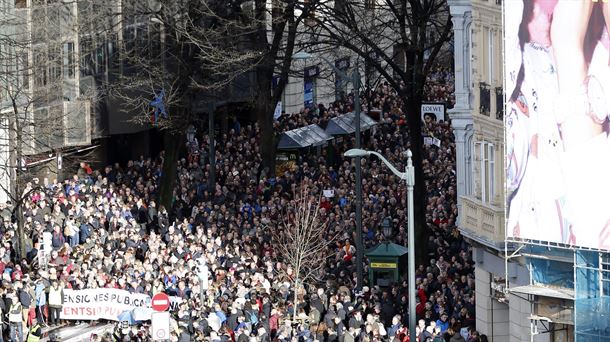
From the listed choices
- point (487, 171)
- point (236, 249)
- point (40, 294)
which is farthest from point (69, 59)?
point (487, 171)

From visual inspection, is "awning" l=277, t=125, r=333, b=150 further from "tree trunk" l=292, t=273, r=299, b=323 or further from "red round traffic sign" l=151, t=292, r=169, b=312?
"red round traffic sign" l=151, t=292, r=169, b=312

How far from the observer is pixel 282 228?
222 feet

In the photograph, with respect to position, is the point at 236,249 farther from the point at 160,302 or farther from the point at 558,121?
the point at 558,121

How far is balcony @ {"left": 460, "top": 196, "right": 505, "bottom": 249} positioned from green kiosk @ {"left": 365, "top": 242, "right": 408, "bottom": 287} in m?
3.49

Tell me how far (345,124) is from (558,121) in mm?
38054

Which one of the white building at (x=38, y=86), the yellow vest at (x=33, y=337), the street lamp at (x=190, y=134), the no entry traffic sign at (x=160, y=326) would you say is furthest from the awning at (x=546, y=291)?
the street lamp at (x=190, y=134)

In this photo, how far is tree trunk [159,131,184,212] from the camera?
241 ft

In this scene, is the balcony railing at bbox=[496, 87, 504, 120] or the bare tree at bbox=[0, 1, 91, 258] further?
the bare tree at bbox=[0, 1, 91, 258]

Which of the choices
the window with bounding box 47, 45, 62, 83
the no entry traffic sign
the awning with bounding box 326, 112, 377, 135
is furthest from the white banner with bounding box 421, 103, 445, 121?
the no entry traffic sign

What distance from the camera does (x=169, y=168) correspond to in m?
74.5

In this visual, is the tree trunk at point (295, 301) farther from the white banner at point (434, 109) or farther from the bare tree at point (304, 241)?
the white banner at point (434, 109)

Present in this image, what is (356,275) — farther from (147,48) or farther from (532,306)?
(147,48)

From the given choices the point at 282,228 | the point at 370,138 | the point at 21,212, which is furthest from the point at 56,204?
the point at 370,138

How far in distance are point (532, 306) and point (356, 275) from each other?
12.7m
